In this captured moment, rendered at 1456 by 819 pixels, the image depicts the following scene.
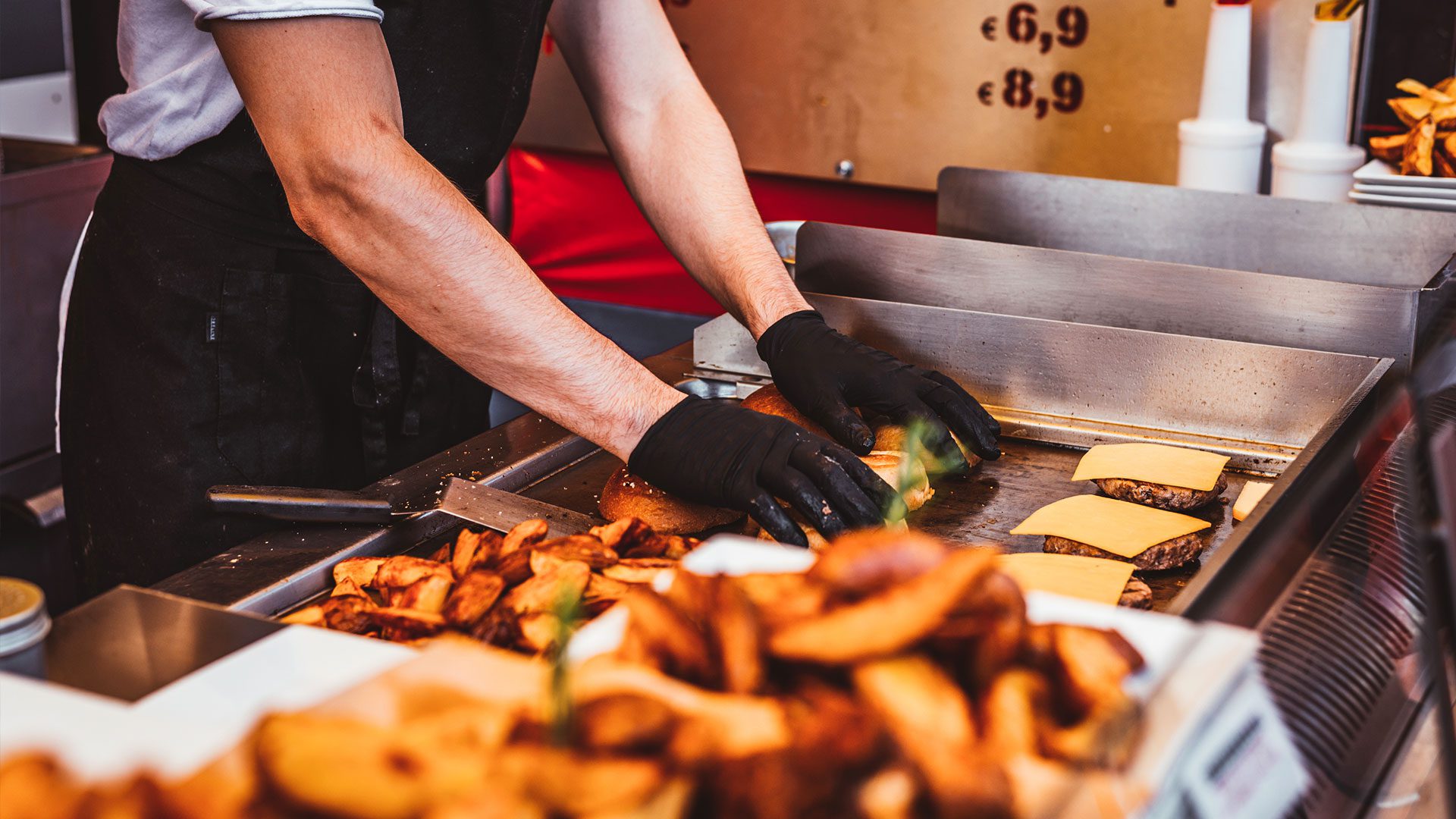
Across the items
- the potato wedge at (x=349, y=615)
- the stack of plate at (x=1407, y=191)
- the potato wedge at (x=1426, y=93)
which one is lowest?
the potato wedge at (x=349, y=615)

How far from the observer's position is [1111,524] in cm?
158

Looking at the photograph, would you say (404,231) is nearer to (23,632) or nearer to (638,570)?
(638,570)

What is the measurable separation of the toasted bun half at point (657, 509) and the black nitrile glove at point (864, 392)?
242mm

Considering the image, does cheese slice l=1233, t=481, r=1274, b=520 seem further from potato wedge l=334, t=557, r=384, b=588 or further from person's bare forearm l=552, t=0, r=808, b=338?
potato wedge l=334, t=557, r=384, b=588

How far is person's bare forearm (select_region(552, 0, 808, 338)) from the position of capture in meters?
2.34

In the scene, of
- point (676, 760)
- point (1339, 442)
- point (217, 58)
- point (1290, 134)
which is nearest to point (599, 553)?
point (676, 760)

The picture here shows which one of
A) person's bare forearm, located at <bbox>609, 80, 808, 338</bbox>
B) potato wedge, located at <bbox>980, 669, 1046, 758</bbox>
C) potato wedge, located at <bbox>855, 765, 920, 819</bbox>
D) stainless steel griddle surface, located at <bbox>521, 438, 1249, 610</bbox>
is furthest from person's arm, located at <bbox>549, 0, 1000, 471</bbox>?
potato wedge, located at <bbox>855, 765, 920, 819</bbox>

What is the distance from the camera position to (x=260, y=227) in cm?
201

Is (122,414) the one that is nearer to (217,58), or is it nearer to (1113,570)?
(217,58)

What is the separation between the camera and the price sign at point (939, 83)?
309 centimetres

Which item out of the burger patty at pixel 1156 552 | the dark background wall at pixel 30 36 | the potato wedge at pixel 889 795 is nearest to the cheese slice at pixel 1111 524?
the burger patty at pixel 1156 552

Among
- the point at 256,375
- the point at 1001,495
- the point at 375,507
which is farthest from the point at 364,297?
the point at 1001,495

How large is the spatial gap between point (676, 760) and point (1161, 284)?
1.68m

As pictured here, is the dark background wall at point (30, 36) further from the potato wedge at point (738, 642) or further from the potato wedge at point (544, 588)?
the potato wedge at point (738, 642)
